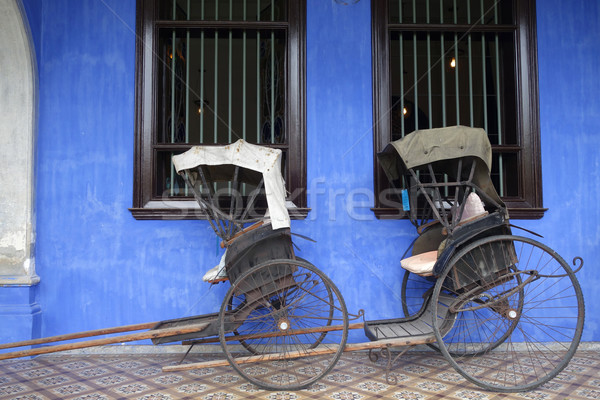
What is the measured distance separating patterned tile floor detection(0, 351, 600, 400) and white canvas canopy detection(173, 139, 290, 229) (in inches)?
47.3

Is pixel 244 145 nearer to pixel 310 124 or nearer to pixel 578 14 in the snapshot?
pixel 310 124

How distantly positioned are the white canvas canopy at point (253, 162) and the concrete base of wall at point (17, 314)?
1966 millimetres

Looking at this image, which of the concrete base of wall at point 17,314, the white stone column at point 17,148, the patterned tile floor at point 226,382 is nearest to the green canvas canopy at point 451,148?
the patterned tile floor at point 226,382

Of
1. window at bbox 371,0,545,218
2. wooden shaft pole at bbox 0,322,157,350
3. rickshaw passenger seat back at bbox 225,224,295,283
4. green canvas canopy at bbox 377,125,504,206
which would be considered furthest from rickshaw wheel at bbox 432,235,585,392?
wooden shaft pole at bbox 0,322,157,350

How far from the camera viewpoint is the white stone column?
171 inches

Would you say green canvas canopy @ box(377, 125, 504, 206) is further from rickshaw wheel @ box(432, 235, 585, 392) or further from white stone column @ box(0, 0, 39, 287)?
white stone column @ box(0, 0, 39, 287)

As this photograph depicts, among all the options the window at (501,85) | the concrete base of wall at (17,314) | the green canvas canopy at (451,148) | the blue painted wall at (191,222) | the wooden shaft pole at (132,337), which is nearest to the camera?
the wooden shaft pole at (132,337)

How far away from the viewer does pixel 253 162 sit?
3576 millimetres

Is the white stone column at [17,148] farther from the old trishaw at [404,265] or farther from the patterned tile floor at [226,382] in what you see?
the old trishaw at [404,265]

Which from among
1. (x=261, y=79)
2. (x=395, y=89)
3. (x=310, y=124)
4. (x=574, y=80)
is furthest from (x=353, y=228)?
(x=395, y=89)

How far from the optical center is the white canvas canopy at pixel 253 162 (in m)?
3.54

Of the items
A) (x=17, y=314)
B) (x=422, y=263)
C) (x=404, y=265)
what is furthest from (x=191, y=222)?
(x=422, y=263)

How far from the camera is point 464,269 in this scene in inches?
139

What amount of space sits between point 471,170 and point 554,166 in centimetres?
153
